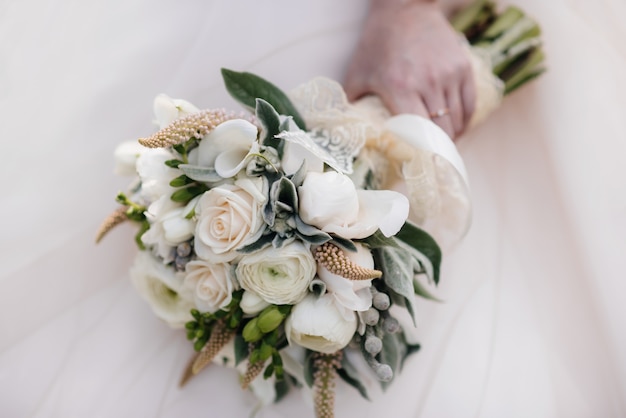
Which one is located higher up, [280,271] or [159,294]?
[280,271]

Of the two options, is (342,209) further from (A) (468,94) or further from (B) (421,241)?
(A) (468,94)

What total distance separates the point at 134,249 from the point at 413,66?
602 millimetres

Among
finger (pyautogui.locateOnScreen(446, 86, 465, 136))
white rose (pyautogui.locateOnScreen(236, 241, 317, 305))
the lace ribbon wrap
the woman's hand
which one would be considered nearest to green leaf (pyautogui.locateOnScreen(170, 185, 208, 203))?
white rose (pyautogui.locateOnScreen(236, 241, 317, 305))

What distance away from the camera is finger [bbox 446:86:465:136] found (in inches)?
41.1

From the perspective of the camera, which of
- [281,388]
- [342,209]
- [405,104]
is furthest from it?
[405,104]

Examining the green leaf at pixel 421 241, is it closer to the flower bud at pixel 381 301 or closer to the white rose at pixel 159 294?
the flower bud at pixel 381 301

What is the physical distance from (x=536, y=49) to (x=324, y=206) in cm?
79

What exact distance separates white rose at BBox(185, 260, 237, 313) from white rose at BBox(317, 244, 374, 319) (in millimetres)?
114

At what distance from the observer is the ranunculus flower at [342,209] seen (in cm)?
61

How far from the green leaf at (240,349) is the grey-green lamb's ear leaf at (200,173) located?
223mm

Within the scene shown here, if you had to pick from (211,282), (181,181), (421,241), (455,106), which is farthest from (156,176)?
(455,106)

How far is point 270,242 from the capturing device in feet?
2.08

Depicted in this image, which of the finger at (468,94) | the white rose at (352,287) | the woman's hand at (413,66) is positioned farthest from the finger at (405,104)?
the white rose at (352,287)

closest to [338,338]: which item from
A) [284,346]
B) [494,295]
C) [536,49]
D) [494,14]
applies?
[284,346]
